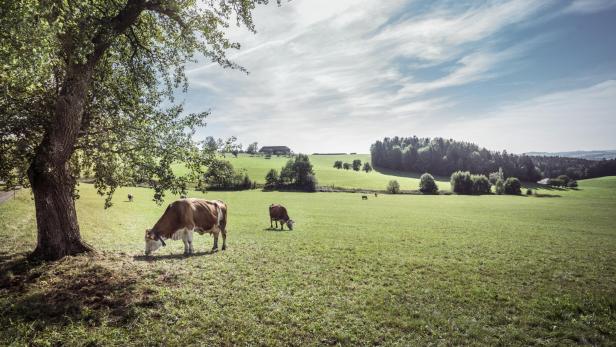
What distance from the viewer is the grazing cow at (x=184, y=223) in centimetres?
1535

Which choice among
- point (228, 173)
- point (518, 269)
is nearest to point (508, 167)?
point (518, 269)

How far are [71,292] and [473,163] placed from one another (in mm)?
187551

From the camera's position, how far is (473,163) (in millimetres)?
170250

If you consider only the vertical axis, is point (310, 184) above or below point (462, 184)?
above

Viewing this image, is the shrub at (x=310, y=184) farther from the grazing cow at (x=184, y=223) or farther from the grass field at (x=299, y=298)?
the grazing cow at (x=184, y=223)

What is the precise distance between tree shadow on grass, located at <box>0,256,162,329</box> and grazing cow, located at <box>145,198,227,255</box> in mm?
3322

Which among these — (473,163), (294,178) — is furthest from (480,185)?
(294,178)

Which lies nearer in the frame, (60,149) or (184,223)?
(60,149)

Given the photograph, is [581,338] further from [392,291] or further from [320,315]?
[320,315]

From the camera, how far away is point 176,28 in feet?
44.3

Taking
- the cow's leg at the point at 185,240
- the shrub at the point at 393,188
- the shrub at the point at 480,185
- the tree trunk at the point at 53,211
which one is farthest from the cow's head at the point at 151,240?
the shrub at the point at 480,185

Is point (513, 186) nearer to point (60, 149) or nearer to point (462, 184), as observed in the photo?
point (462, 184)

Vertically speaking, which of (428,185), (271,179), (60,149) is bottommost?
(428,185)

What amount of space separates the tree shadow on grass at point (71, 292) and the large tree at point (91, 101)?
121cm
